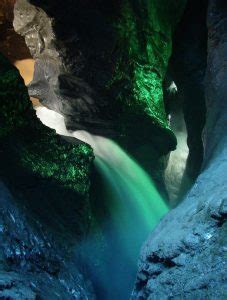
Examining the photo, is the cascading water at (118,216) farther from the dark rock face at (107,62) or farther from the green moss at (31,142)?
the green moss at (31,142)

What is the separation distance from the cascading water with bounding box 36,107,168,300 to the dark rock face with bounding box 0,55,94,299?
0.65 meters

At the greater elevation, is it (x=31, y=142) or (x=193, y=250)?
(x=193, y=250)

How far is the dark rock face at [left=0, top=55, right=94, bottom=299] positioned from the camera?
108 inches

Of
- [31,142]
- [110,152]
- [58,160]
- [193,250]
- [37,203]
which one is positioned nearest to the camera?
[193,250]

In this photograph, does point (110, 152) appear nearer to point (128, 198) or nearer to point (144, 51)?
point (128, 198)

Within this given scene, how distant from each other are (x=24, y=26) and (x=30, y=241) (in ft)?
19.3

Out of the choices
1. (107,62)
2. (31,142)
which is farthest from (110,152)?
(31,142)

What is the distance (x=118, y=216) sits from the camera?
677 cm

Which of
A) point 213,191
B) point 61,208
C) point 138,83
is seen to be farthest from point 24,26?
point 213,191

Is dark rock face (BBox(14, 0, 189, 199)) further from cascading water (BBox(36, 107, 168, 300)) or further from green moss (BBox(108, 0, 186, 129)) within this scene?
cascading water (BBox(36, 107, 168, 300))

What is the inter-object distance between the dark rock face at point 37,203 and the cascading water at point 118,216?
648mm

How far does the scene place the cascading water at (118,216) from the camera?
5.11 metres

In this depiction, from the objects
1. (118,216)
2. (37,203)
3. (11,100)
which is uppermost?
(11,100)

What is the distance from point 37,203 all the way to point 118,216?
3.13 meters
